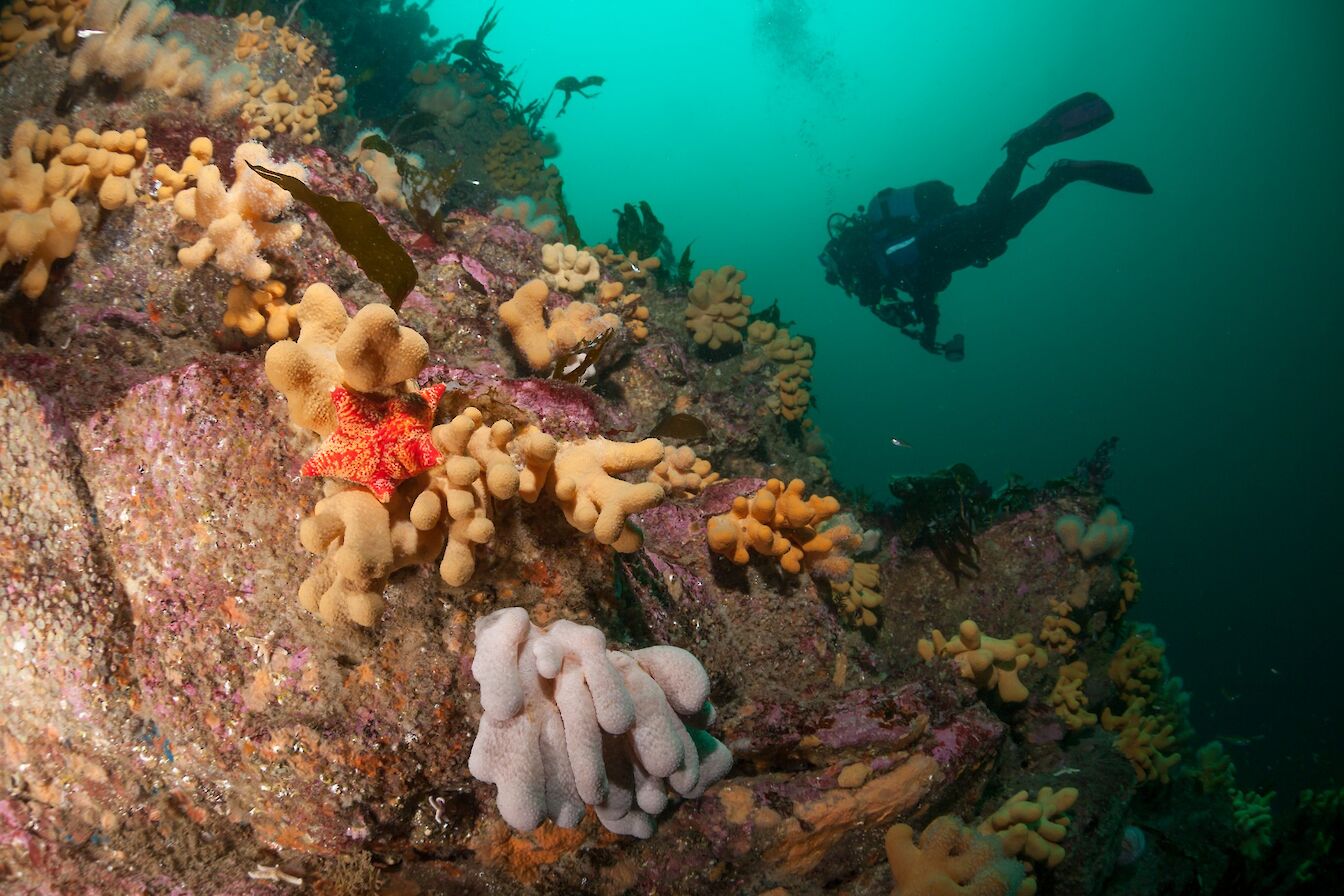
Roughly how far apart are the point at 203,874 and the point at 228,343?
6.66 feet

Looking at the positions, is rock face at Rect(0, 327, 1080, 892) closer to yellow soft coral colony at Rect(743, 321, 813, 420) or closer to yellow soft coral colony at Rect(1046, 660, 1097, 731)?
yellow soft coral colony at Rect(1046, 660, 1097, 731)

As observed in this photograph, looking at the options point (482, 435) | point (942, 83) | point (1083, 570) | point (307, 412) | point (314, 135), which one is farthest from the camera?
point (942, 83)

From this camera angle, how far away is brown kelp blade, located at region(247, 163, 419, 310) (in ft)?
7.67

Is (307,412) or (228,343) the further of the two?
(228,343)

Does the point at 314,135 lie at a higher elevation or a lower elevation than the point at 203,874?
higher

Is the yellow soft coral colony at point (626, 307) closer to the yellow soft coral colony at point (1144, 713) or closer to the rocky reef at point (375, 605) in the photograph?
the rocky reef at point (375, 605)

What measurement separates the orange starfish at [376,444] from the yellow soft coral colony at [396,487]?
0.03 metres

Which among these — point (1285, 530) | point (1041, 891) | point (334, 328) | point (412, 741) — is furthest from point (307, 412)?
point (1285, 530)

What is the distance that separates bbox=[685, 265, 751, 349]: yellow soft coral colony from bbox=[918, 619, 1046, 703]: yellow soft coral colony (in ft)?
14.6

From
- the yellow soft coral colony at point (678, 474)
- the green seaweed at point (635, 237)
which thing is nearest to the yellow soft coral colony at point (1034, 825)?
the yellow soft coral colony at point (678, 474)

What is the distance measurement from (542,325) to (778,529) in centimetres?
191

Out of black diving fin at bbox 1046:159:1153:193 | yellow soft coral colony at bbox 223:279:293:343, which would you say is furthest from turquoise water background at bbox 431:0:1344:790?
yellow soft coral colony at bbox 223:279:293:343

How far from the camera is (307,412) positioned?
1.81 meters

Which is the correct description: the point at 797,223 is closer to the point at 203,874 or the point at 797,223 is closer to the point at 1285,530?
the point at 1285,530
